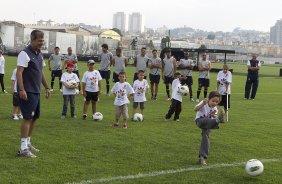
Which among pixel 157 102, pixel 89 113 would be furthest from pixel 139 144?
pixel 157 102

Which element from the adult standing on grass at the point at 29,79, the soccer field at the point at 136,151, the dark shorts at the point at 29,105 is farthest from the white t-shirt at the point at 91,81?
the dark shorts at the point at 29,105

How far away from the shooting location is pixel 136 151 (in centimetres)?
909

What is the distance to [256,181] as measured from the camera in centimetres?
736

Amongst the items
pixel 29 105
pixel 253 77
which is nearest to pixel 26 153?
pixel 29 105

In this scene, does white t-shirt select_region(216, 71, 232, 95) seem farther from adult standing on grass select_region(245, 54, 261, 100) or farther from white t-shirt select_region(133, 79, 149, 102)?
adult standing on grass select_region(245, 54, 261, 100)

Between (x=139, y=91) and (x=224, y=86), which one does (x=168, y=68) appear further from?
(x=139, y=91)

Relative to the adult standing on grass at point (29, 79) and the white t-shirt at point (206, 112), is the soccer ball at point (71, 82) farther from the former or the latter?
the white t-shirt at point (206, 112)

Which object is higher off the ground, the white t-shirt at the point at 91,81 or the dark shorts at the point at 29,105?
the white t-shirt at the point at 91,81

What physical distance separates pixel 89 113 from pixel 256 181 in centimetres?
784

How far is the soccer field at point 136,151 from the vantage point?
24.0ft

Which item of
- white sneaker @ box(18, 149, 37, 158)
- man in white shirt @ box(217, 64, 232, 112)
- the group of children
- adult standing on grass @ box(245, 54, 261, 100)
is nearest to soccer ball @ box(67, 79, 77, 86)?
the group of children

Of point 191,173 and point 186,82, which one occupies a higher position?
point 186,82

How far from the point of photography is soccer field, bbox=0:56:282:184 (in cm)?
732

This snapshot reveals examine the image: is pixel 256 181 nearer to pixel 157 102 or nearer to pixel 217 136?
pixel 217 136
